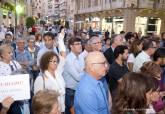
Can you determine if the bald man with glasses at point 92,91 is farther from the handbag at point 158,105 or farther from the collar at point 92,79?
the handbag at point 158,105

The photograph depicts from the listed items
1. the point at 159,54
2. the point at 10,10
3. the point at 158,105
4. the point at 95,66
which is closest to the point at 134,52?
the point at 159,54

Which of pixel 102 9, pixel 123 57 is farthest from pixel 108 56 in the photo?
pixel 102 9

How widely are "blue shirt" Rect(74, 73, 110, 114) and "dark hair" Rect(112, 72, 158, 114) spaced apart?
661 mm

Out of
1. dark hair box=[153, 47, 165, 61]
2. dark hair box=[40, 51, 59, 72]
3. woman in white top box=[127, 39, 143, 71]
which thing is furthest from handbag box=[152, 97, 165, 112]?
woman in white top box=[127, 39, 143, 71]

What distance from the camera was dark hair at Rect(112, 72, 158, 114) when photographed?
9.71 ft

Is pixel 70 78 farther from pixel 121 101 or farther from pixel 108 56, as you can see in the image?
pixel 121 101

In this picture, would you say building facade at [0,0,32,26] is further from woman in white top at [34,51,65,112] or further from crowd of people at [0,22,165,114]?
woman in white top at [34,51,65,112]

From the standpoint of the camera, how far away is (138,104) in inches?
116

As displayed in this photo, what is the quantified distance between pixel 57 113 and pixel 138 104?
2.64 ft

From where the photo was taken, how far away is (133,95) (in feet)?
9.73

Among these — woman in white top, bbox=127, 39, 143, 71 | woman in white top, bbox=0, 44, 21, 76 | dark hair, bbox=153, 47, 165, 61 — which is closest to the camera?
woman in white top, bbox=0, 44, 21, 76

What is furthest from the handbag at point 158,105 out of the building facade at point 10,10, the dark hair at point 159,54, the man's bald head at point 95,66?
the building facade at point 10,10

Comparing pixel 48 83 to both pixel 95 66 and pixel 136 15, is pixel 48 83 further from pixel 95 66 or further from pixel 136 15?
pixel 136 15

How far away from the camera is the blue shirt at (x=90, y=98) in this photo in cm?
372
